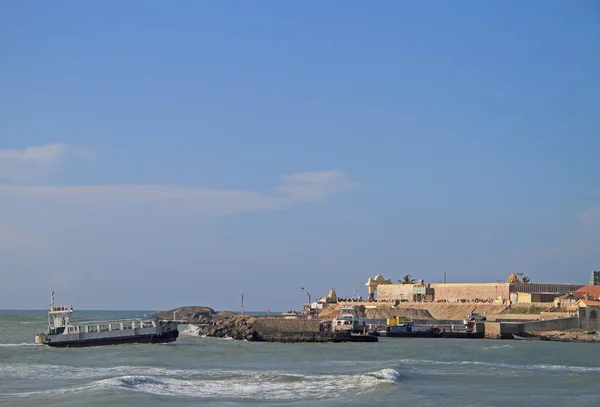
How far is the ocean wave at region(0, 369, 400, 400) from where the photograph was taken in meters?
34.0

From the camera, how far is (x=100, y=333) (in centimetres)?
6112

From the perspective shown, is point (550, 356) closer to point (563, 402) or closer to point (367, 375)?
point (367, 375)

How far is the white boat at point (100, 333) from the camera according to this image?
60.4 meters

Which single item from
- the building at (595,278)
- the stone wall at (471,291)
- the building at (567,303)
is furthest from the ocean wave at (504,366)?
the building at (595,278)

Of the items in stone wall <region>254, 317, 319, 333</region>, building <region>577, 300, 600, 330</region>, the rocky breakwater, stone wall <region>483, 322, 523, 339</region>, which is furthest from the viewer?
stone wall <region>254, 317, 319, 333</region>

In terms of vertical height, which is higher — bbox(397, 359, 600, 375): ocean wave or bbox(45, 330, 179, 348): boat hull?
bbox(45, 330, 179, 348): boat hull


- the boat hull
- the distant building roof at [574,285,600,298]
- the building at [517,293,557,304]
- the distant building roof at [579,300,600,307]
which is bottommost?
the boat hull

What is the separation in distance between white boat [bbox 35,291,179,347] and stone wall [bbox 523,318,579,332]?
27.7 metres

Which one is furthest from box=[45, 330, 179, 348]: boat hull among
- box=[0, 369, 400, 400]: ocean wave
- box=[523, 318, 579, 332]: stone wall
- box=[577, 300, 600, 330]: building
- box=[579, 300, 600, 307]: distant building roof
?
box=[579, 300, 600, 307]: distant building roof

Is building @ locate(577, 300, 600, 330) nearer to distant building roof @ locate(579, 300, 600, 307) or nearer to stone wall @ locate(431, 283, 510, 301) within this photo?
distant building roof @ locate(579, 300, 600, 307)

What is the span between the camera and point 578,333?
229 ft

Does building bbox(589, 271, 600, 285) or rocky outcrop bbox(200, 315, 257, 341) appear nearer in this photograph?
rocky outcrop bbox(200, 315, 257, 341)

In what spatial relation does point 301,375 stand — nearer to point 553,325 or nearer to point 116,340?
point 116,340

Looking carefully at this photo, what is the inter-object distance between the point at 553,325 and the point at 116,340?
3394cm
